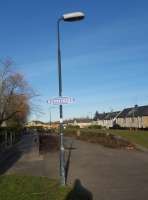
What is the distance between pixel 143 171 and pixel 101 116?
456ft

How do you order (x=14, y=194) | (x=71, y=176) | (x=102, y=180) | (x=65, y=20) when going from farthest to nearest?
(x=71, y=176) < (x=102, y=180) < (x=65, y=20) < (x=14, y=194)

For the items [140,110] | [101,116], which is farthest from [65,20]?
[101,116]

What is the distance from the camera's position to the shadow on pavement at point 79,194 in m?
10.4

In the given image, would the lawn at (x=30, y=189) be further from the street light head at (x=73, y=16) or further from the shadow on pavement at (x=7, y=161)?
the street light head at (x=73, y=16)

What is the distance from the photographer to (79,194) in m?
10.9

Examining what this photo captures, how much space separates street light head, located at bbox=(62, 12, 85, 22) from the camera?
39.8ft

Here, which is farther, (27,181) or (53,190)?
(27,181)

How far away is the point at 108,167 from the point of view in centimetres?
1856

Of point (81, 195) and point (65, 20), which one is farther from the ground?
point (65, 20)

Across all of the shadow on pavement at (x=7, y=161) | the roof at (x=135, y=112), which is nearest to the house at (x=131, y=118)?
the roof at (x=135, y=112)

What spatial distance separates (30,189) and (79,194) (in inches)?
59.1

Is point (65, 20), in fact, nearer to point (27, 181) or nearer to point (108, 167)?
point (27, 181)

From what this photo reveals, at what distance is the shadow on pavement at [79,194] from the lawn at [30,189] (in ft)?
0.49

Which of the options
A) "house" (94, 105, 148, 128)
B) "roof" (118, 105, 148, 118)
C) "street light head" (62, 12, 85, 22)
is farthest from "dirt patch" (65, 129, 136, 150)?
"roof" (118, 105, 148, 118)
